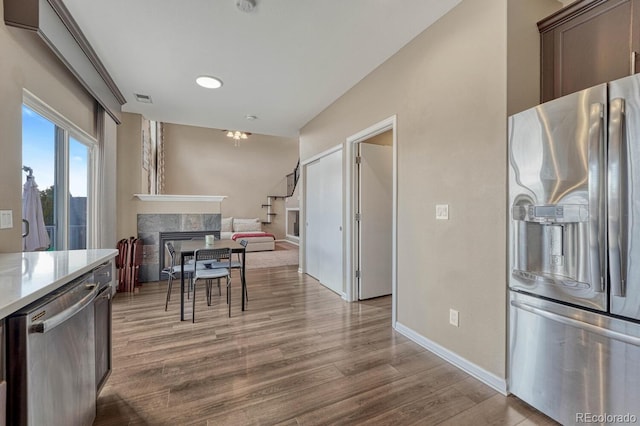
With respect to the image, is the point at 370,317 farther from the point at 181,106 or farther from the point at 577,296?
the point at 181,106

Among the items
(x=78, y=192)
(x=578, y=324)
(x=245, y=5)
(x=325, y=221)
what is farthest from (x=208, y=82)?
(x=578, y=324)

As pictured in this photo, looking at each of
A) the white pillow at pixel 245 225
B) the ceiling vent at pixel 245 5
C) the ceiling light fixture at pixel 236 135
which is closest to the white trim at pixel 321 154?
the ceiling vent at pixel 245 5

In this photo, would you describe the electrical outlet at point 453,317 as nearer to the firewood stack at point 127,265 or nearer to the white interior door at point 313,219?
the white interior door at point 313,219

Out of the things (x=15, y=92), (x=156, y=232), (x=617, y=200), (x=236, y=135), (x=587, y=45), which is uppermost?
(x=236, y=135)

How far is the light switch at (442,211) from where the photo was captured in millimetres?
2172

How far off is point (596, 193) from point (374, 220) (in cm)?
231

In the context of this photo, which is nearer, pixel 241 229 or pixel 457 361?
pixel 457 361

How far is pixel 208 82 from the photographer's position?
3.21 m

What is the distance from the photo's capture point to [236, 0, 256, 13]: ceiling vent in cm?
196

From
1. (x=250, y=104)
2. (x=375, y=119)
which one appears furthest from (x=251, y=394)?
(x=250, y=104)

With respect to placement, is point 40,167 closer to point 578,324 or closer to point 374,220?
point 374,220

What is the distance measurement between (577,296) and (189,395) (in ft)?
7.73

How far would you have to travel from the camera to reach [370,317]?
3.02 meters

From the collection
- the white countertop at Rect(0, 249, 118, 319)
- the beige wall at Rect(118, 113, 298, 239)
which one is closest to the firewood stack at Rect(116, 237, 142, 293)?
the white countertop at Rect(0, 249, 118, 319)
